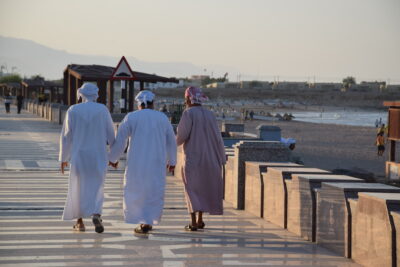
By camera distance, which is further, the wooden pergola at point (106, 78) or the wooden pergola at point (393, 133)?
the wooden pergola at point (106, 78)

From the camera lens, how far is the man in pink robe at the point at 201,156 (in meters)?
11.1

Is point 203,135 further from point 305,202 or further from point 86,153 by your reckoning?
point 305,202

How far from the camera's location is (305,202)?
10.0 m

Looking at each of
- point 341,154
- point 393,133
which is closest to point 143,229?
point 393,133

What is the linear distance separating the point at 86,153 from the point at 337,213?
325 cm

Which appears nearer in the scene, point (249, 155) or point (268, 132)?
point (249, 155)

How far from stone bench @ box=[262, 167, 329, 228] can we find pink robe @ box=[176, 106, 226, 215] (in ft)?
2.18

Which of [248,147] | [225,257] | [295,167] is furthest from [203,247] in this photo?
[248,147]

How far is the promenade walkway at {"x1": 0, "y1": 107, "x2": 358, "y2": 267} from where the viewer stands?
869 cm

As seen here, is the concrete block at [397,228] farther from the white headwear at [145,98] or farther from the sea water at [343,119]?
the sea water at [343,119]

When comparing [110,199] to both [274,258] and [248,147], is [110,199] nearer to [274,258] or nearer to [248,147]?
[248,147]

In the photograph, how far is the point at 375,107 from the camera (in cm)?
15262

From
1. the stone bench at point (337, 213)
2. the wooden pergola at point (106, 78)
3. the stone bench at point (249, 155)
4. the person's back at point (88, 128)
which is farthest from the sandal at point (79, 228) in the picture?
the wooden pergola at point (106, 78)

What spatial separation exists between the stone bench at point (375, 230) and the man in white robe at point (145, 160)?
2.74 meters
